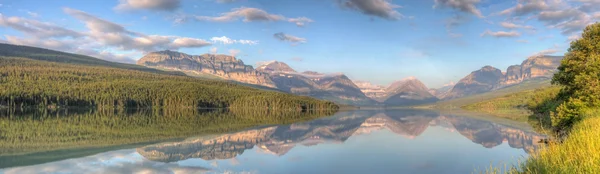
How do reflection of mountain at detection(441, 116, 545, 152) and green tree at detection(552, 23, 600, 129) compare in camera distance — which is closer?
reflection of mountain at detection(441, 116, 545, 152)

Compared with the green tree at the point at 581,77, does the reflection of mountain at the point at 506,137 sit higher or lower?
lower

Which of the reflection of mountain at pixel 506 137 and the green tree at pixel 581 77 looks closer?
the reflection of mountain at pixel 506 137

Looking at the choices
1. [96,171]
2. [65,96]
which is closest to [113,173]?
[96,171]

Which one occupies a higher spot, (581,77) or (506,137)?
(581,77)

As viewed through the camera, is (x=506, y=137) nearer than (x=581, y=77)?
No

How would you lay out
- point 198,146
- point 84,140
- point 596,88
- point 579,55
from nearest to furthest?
1. point 198,146
2. point 84,140
3. point 596,88
4. point 579,55

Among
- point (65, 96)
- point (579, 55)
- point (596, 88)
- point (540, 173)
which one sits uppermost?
point (579, 55)

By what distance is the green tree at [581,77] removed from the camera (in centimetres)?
4369

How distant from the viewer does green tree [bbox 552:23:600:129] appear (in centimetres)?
4369

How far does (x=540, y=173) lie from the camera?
13.9 meters

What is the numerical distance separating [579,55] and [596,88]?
8630mm

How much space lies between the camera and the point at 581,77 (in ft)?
150

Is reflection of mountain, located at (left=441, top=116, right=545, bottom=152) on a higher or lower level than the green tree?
lower

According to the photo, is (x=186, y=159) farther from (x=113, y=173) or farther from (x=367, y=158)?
(x=367, y=158)
